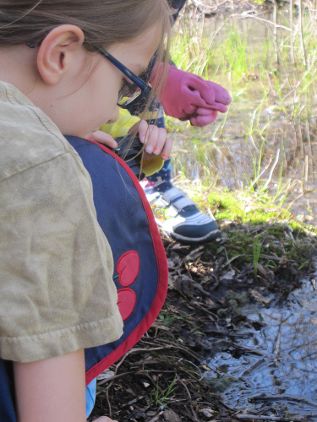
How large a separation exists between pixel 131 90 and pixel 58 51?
0.28 meters

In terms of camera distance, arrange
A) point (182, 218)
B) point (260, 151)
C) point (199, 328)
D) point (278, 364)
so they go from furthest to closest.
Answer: point (260, 151), point (182, 218), point (199, 328), point (278, 364)

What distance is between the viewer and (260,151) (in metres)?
3.73

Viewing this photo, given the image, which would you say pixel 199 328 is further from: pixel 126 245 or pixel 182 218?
pixel 126 245

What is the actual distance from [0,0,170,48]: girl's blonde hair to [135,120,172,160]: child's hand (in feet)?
2.05

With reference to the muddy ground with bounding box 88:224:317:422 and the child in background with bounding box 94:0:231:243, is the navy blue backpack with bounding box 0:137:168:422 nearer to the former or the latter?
the child in background with bounding box 94:0:231:243

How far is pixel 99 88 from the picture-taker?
1.33m

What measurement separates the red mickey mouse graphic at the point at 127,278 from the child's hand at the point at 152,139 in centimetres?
48

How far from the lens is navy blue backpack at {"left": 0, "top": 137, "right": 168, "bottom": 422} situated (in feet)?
4.75

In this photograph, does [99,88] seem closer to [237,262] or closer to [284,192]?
[237,262]

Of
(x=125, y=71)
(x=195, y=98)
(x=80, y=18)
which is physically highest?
(x=80, y=18)

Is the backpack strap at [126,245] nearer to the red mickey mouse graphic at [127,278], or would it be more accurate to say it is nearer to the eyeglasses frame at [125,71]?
the red mickey mouse graphic at [127,278]

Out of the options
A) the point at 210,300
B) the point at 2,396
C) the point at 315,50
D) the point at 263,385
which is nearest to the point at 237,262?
the point at 210,300

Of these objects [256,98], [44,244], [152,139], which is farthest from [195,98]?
[256,98]

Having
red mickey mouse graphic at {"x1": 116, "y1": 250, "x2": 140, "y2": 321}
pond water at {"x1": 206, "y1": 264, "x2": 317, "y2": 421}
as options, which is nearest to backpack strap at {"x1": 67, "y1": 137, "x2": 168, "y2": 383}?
red mickey mouse graphic at {"x1": 116, "y1": 250, "x2": 140, "y2": 321}
